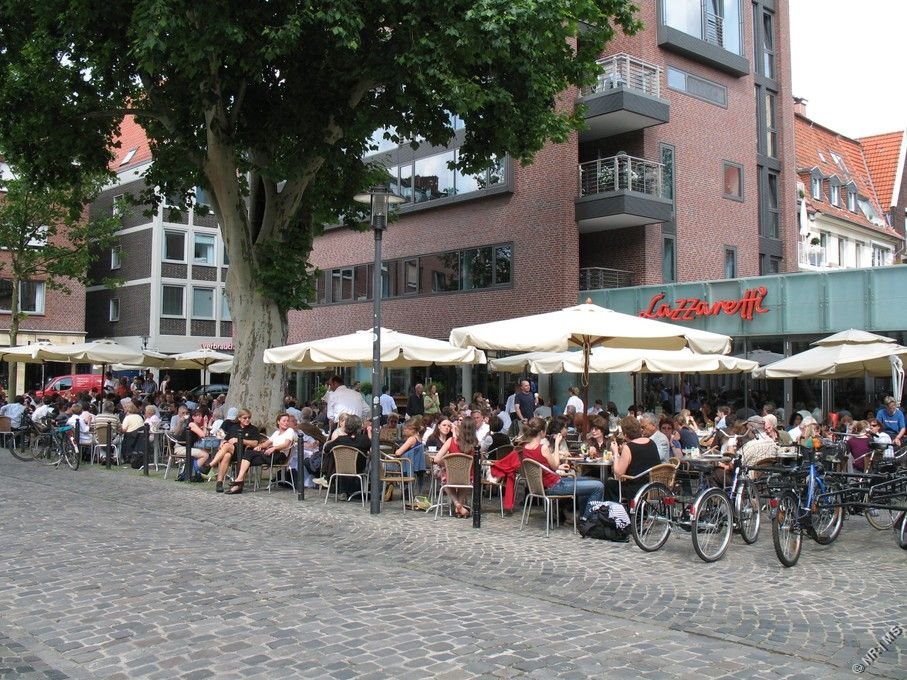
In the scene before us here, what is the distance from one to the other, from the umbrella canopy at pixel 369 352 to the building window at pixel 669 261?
521 inches

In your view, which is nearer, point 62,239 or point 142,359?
point 142,359

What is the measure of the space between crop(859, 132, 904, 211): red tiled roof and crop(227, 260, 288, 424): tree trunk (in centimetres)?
3620

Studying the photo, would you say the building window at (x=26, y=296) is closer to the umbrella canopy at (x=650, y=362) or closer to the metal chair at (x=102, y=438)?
the metal chair at (x=102, y=438)

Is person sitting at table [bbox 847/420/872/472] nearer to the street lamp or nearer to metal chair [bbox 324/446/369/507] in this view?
the street lamp

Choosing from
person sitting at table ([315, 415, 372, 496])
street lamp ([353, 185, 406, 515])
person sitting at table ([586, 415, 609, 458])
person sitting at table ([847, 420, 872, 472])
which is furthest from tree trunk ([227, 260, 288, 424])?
person sitting at table ([847, 420, 872, 472])

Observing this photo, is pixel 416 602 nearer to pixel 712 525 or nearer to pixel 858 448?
pixel 712 525

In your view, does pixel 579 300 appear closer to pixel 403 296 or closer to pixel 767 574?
pixel 403 296

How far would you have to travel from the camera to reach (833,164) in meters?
41.3

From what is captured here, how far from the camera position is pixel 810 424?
1313 cm

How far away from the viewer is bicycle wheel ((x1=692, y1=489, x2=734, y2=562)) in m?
8.62

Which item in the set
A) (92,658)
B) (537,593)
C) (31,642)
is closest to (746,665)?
(537,593)

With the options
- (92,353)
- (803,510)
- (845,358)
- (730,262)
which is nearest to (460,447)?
(803,510)

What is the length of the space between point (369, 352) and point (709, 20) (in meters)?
20.4

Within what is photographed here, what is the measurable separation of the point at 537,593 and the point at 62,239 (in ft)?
139
